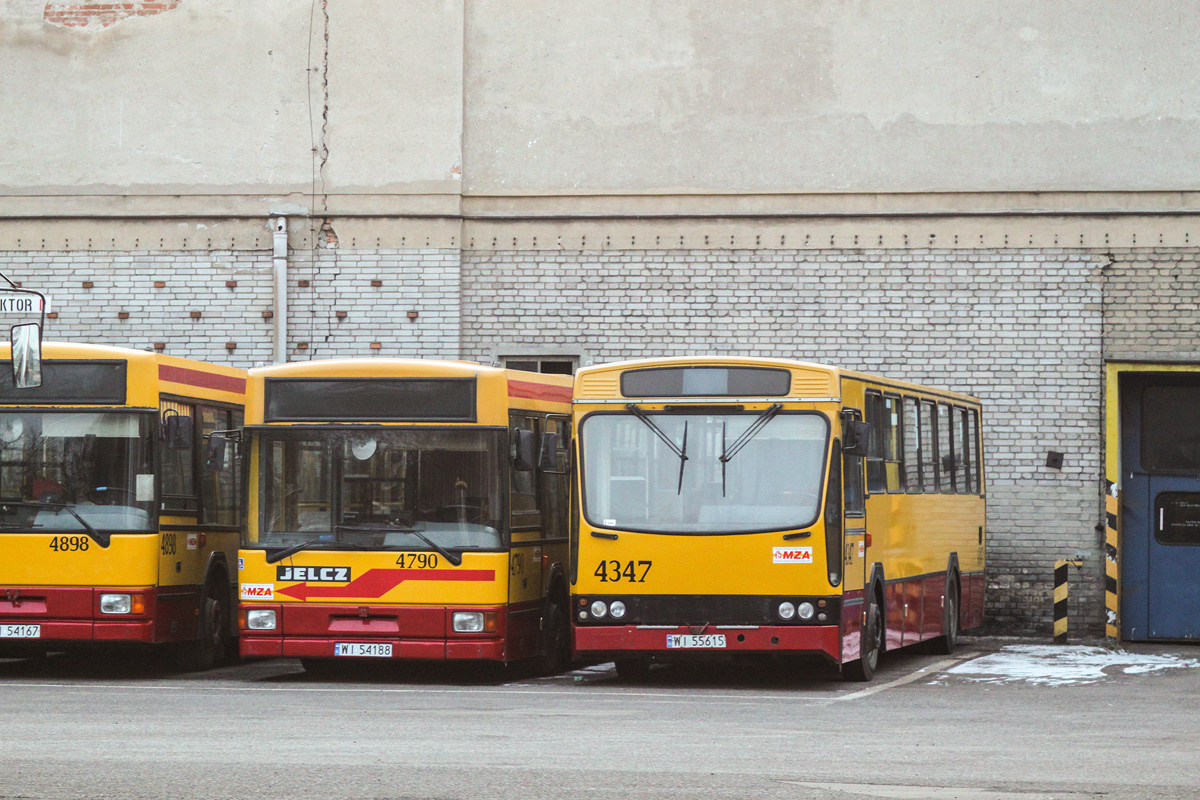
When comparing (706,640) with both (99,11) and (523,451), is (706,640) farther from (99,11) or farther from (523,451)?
(99,11)

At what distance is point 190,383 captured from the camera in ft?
51.4

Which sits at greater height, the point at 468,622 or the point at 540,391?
the point at 540,391

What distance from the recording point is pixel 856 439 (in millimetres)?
14117

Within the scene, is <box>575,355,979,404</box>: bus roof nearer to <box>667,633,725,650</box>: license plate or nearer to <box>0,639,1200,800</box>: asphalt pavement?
<box>667,633,725,650</box>: license plate

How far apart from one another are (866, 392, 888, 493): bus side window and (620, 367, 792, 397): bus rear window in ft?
3.47

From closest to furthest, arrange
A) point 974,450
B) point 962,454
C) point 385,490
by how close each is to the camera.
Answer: point 385,490, point 962,454, point 974,450

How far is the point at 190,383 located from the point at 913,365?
8659mm

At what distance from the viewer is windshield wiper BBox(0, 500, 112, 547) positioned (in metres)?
14.6

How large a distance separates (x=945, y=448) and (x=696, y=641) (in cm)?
517

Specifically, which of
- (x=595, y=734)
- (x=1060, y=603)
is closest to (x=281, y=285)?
(x=1060, y=603)

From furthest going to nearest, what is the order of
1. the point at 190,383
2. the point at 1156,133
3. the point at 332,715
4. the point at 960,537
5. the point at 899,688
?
the point at 1156,133
the point at 960,537
the point at 190,383
the point at 899,688
the point at 332,715

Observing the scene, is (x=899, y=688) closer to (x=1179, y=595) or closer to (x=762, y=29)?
(x=1179, y=595)

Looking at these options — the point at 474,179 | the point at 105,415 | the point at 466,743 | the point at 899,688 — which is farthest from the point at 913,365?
the point at 466,743

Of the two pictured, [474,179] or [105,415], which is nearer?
[105,415]
